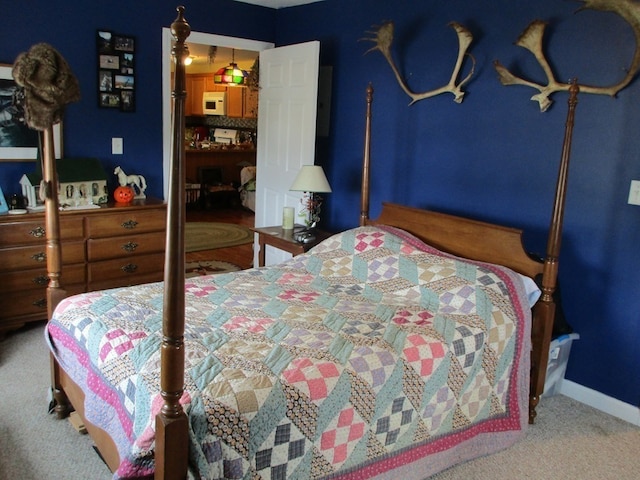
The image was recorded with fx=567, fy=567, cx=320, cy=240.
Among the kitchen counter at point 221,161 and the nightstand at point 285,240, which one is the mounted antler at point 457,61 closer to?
the nightstand at point 285,240

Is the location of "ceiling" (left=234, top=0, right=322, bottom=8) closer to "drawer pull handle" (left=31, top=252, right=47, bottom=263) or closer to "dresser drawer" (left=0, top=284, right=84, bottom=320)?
"drawer pull handle" (left=31, top=252, right=47, bottom=263)

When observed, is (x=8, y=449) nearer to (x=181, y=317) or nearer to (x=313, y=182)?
(x=181, y=317)

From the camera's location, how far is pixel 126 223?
401cm

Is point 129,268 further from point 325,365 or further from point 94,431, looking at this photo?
point 325,365

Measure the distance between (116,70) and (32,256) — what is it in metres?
1.49

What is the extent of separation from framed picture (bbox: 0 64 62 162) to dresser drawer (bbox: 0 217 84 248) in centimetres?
54

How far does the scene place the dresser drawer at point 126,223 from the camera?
3871 millimetres

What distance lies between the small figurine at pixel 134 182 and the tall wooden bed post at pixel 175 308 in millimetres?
2952

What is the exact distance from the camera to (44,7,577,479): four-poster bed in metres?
1.70

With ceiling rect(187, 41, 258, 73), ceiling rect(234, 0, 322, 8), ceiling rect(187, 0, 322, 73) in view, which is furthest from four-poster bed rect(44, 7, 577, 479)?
ceiling rect(187, 41, 258, 73)

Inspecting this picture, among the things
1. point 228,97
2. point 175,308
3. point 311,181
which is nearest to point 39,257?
point 311,181

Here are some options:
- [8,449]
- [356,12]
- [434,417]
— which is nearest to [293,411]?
[434,417]

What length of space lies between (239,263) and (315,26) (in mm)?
2300

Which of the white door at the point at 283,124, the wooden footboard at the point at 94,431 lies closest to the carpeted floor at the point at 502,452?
the wooden footboard at the point at 94,431
